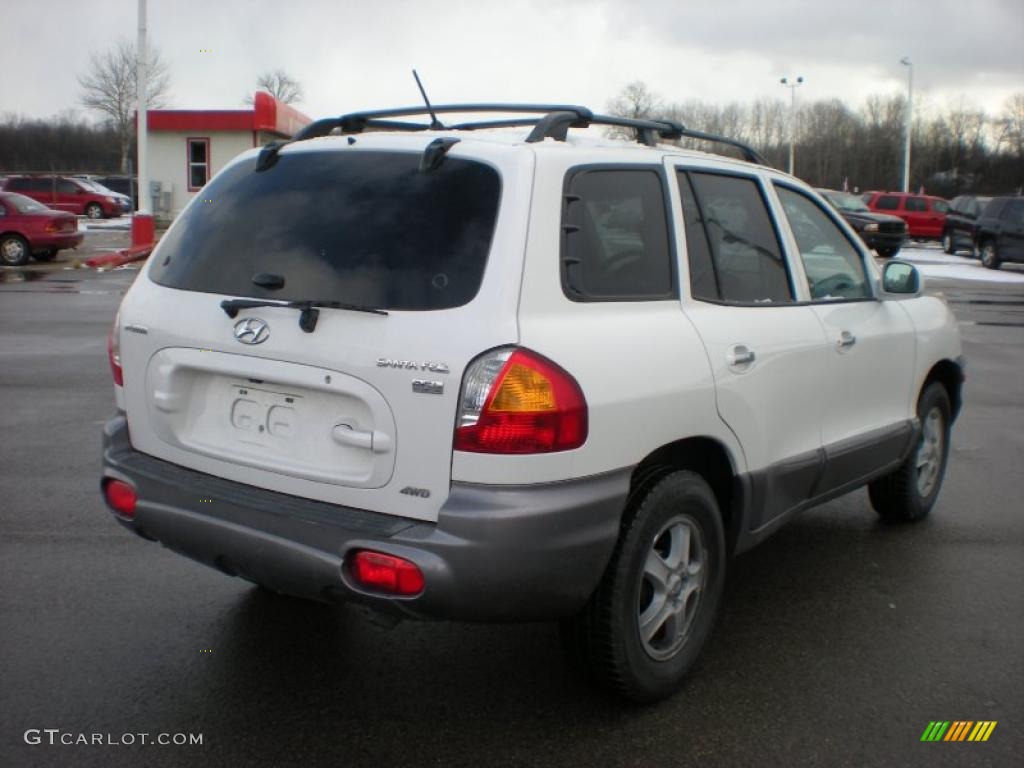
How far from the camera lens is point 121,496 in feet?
11.9

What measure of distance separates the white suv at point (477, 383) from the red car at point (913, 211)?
37.7 metres

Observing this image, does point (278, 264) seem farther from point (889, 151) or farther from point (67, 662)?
point (889, 151)

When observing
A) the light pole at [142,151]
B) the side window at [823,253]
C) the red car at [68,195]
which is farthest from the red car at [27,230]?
the side window at [823,253]

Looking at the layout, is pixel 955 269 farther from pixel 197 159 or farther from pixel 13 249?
pixel 197 159

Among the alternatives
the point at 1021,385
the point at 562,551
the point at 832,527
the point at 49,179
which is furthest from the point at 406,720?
the point at 49,179

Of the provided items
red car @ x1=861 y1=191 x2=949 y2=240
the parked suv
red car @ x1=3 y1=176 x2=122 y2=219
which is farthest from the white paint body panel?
red car @ x1=3 y1=176 x2=122 y2=219

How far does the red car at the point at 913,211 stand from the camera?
39188 mm

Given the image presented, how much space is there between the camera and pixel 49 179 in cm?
4091

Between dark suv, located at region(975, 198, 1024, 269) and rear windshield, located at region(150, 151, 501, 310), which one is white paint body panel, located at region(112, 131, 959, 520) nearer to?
rear windshield, located at region(150, 151, 501, 310)

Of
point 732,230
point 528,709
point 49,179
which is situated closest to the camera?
point 528,709

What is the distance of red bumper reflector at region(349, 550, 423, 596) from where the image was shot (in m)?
2.94

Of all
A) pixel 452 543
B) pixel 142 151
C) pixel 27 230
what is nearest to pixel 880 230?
pixel 142 151

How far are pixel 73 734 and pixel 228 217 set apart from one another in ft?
5.55

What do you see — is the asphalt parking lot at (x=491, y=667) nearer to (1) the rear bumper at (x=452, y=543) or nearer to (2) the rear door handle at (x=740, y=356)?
(1) the rear bumper at (x=452, y=543)
